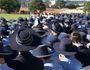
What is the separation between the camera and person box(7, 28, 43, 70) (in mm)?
6562

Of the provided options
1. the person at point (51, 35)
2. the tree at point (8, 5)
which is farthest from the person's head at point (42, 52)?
the tree at point (8, 5)

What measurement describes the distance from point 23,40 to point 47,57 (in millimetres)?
1394

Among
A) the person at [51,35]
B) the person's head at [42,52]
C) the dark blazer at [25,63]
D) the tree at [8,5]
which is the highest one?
the dark blazer at [25,63]

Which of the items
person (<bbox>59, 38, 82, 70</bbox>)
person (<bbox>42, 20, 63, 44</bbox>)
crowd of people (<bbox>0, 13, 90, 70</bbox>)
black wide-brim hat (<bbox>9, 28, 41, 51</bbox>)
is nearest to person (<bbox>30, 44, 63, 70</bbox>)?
crowd of people (<bbox>0, 13, 90, 70</bbox>)

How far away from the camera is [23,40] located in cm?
661

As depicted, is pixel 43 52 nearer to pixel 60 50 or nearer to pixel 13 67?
pixel 60 50

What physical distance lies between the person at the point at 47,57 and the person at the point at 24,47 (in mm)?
753

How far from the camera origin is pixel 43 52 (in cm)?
801

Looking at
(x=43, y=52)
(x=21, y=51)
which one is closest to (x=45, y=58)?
(x=43, y=52)

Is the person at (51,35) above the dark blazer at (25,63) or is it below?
below

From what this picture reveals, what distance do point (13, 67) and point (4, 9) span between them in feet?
440

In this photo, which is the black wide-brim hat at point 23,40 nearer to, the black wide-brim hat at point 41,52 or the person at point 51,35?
the black wide-brim hat at point 41,52

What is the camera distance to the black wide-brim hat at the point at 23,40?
6.54m

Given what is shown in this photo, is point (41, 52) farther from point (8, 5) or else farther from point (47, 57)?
point (8, 5)
